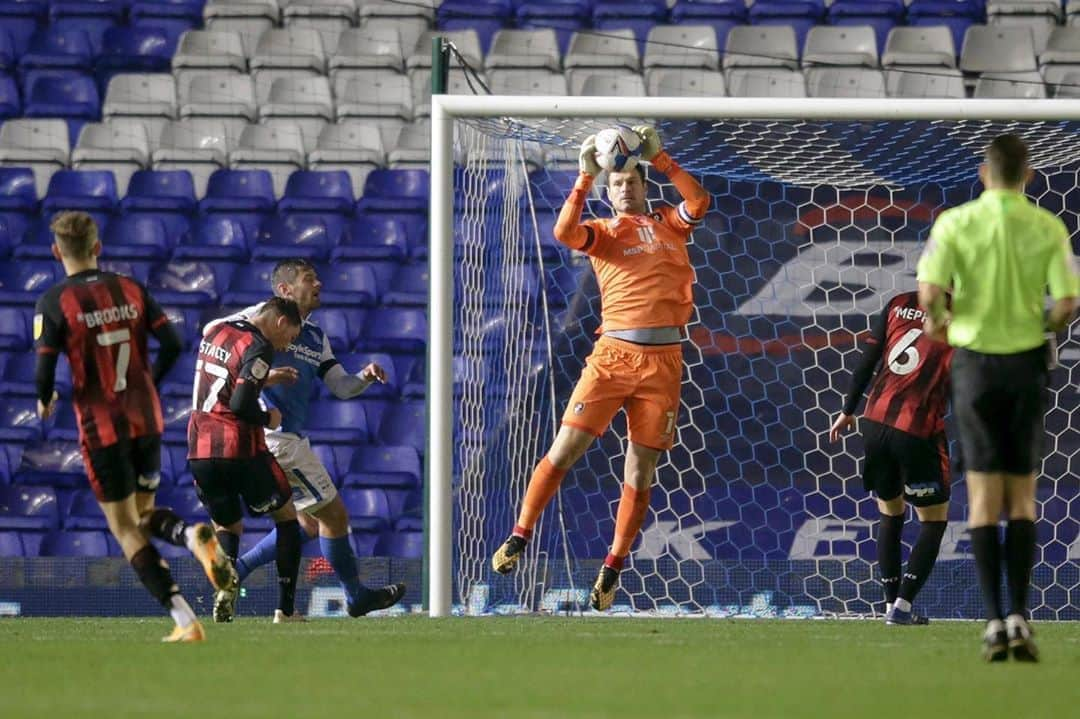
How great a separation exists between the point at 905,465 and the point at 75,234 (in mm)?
3808

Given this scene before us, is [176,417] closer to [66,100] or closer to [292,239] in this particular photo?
[292,239]

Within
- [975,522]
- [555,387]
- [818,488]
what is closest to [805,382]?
[818,488]

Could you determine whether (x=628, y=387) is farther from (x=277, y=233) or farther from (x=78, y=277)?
(x=277, y=233)

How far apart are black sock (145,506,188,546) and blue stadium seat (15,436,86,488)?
565cm

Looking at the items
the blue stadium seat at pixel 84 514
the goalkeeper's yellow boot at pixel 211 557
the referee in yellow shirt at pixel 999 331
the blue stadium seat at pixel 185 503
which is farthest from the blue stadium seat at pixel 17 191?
the referee in yellow shirt at pixel 999 331

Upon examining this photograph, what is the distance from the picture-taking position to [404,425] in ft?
40.0

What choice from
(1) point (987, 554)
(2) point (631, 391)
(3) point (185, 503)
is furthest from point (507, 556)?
(3) point (185, 503)

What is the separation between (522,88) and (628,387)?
681cm

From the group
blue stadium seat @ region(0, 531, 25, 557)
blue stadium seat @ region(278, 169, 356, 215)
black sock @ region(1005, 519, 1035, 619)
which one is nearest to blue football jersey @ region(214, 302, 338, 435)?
blue stadium seat @ region(0, 531, 25, 557)

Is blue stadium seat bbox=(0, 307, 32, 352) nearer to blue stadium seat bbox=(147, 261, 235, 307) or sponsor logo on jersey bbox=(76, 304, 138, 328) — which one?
blue stadium seat bbox=(147, 261, 235, 307)

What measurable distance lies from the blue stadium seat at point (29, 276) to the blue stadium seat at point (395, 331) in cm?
243

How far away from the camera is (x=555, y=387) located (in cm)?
1055

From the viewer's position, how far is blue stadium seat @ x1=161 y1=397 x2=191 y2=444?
12.1 meters

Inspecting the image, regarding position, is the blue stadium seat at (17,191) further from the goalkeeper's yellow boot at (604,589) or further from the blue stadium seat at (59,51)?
the goalkeeper's yellow boot at (604,589)
